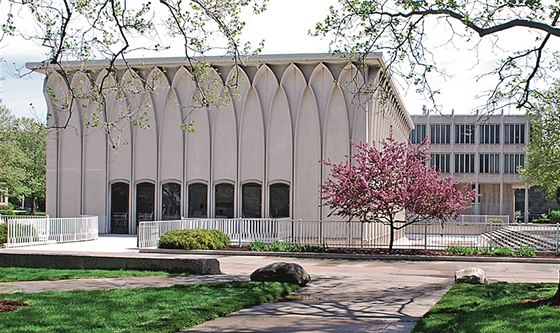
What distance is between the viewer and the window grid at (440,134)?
3248 inches

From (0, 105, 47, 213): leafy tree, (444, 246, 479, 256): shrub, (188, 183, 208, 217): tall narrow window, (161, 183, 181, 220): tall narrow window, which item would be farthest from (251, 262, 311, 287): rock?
(0, 105, 47, 213): leafy tree

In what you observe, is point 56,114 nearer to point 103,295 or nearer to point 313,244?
point 313,244

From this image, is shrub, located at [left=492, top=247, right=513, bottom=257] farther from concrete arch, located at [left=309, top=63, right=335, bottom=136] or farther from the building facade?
the building facade

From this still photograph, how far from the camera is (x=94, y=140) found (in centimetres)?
3788

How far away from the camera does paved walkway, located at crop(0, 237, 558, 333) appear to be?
37.7 ft

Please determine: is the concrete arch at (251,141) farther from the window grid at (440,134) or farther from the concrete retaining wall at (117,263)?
the window grid at (440,134)

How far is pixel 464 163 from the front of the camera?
81125 mm

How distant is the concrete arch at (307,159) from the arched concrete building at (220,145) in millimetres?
50

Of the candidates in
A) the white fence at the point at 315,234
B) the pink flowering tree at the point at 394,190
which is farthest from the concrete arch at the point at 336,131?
the pink flowering tree at the point at 394,190

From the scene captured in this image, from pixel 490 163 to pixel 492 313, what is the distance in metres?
72.3

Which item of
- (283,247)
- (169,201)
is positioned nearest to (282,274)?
(283,247)

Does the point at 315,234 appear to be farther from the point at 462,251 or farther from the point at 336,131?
the point at 336,131

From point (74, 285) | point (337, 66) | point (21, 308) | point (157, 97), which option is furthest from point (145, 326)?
point (157, 97)

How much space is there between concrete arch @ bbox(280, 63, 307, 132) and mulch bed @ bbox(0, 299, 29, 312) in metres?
23.7
